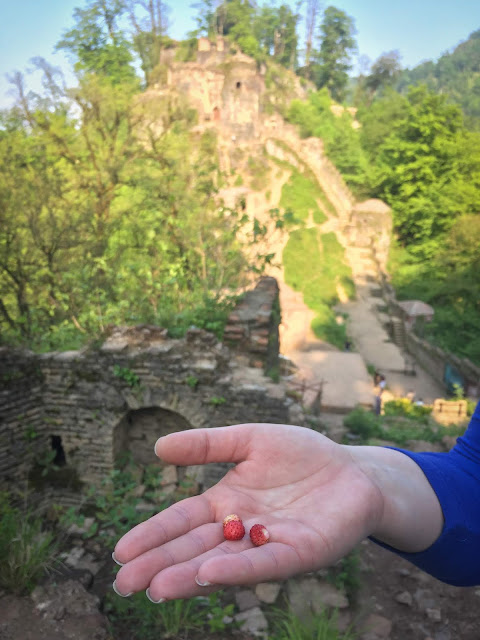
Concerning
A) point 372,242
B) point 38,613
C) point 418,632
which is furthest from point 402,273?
point 38,613

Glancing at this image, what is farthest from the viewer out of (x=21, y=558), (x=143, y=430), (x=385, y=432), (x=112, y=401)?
(x=385, y=432)

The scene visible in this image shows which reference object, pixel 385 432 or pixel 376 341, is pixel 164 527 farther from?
pixel 376 341

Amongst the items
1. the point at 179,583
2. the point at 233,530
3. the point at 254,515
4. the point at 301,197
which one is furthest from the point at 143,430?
the point at 301,197

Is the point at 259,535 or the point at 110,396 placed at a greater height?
the point at 259,535

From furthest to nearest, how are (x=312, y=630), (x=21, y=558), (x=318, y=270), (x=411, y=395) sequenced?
(x=318, y=270), (x=411, y=395), (x=21, y=558), (x=312, y=630)

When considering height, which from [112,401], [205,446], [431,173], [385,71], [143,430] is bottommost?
[143,430]

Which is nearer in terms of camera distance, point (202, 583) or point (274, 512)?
point (202, 583)

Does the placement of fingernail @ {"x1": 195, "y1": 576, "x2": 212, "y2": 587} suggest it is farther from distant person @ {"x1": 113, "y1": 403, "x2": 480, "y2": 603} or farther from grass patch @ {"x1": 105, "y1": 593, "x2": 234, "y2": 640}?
grass patch @ {"x1": 105, "y1": 593, "x2": 234, "y2": 640}
